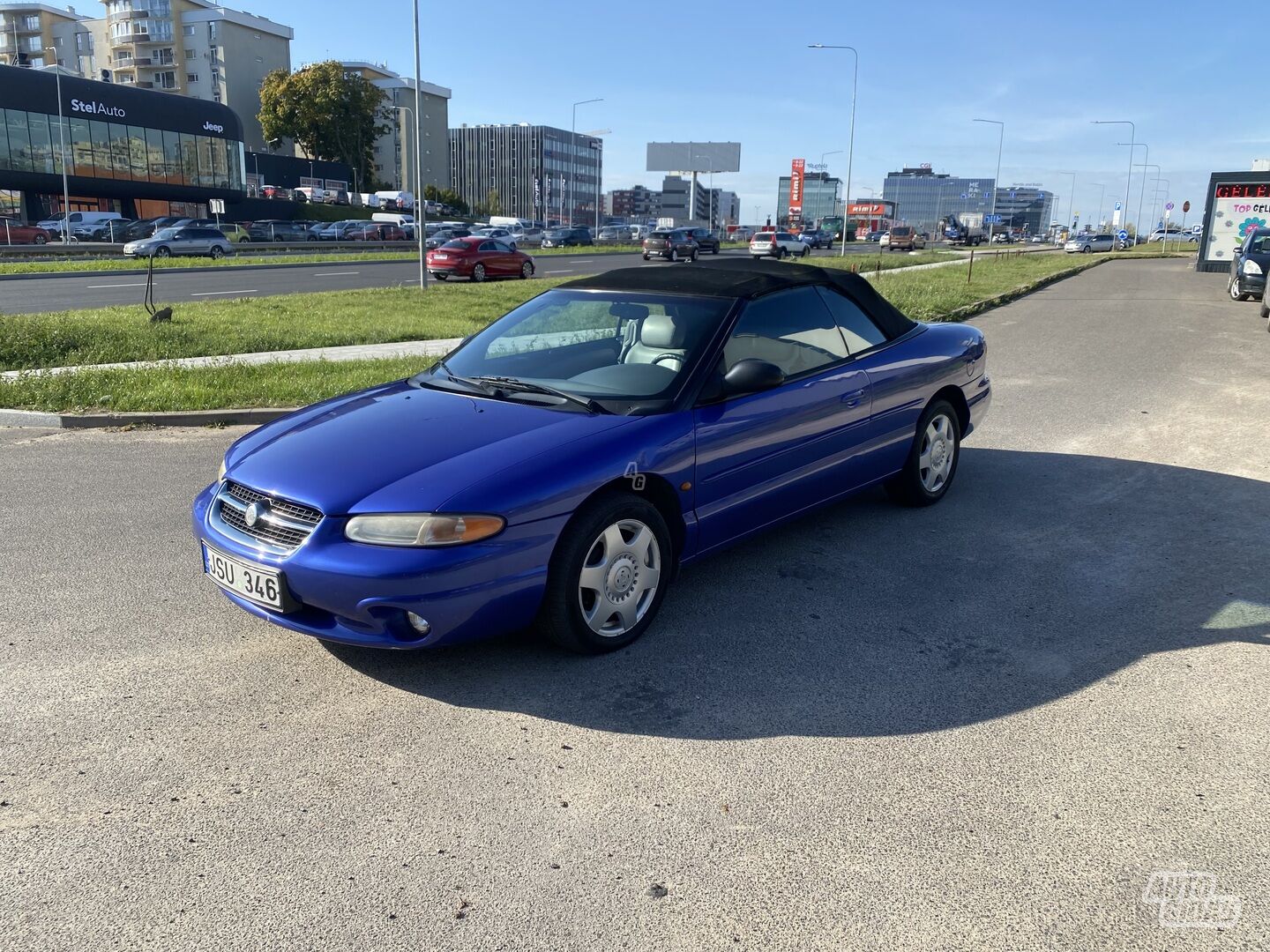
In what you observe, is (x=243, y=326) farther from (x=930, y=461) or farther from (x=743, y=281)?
(x=930, y=461)

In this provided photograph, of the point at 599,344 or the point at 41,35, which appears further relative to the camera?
the point at 41,35

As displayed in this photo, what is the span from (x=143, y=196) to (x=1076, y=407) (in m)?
73.2

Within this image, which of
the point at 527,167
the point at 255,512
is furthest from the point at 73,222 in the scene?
the point at 527,167

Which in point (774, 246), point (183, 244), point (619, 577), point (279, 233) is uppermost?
point (279, 233)

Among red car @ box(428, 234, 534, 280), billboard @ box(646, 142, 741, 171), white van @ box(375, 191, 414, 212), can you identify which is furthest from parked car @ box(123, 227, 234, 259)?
billboard @ box(646, 142, 741, 171)

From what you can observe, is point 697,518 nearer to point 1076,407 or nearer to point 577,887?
point 577,887

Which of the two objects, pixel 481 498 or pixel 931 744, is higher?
pixel 481 498

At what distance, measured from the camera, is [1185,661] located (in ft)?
13.3

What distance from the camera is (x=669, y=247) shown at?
45.1 metres

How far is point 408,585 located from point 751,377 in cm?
180

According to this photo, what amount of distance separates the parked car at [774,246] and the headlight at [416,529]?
47.1m

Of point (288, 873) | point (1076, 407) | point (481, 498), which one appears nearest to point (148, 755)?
point (288, 873)

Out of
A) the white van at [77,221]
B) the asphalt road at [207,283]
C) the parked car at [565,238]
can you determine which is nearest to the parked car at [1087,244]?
the parked car at [565,238]

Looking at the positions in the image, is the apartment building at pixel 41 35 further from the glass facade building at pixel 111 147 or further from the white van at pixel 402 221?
the white van at pixel 402 221
